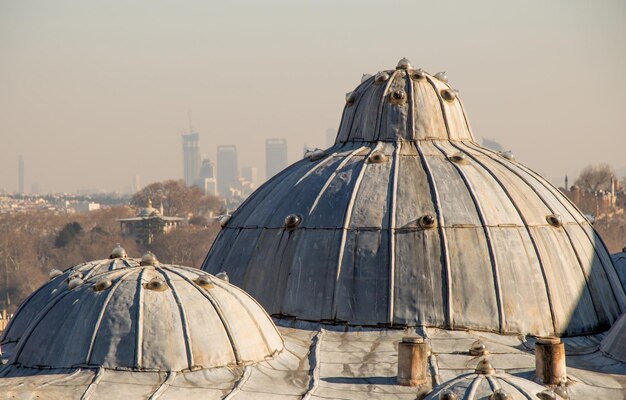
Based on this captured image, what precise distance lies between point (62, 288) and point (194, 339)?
5.24 metres

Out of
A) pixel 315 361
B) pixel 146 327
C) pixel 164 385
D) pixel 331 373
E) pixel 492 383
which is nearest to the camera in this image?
pixel 492 383

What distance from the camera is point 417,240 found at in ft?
119

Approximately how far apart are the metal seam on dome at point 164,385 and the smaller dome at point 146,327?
17cm

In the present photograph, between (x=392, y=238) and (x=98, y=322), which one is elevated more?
(x=392, y=238)

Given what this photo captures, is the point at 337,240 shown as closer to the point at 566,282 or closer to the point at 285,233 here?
the point at 285,233

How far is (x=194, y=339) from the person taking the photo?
30.9 metres

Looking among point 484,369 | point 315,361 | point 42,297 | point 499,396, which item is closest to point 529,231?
point 315,361

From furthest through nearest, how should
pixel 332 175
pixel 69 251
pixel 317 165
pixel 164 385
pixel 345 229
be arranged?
1. pixel 69 251
2. pixel 317 165
3. pixel 332 175
4. pixel 345 229
5. pixel 164 385

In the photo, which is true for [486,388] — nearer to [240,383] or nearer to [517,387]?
[517,387]

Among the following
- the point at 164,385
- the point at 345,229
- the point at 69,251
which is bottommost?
the point at 164,385

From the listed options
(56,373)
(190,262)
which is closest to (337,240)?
(56,373)

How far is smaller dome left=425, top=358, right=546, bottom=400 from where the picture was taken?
2678cm

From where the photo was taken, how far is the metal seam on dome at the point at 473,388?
1058 inches

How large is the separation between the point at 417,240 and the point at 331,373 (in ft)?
16.2
